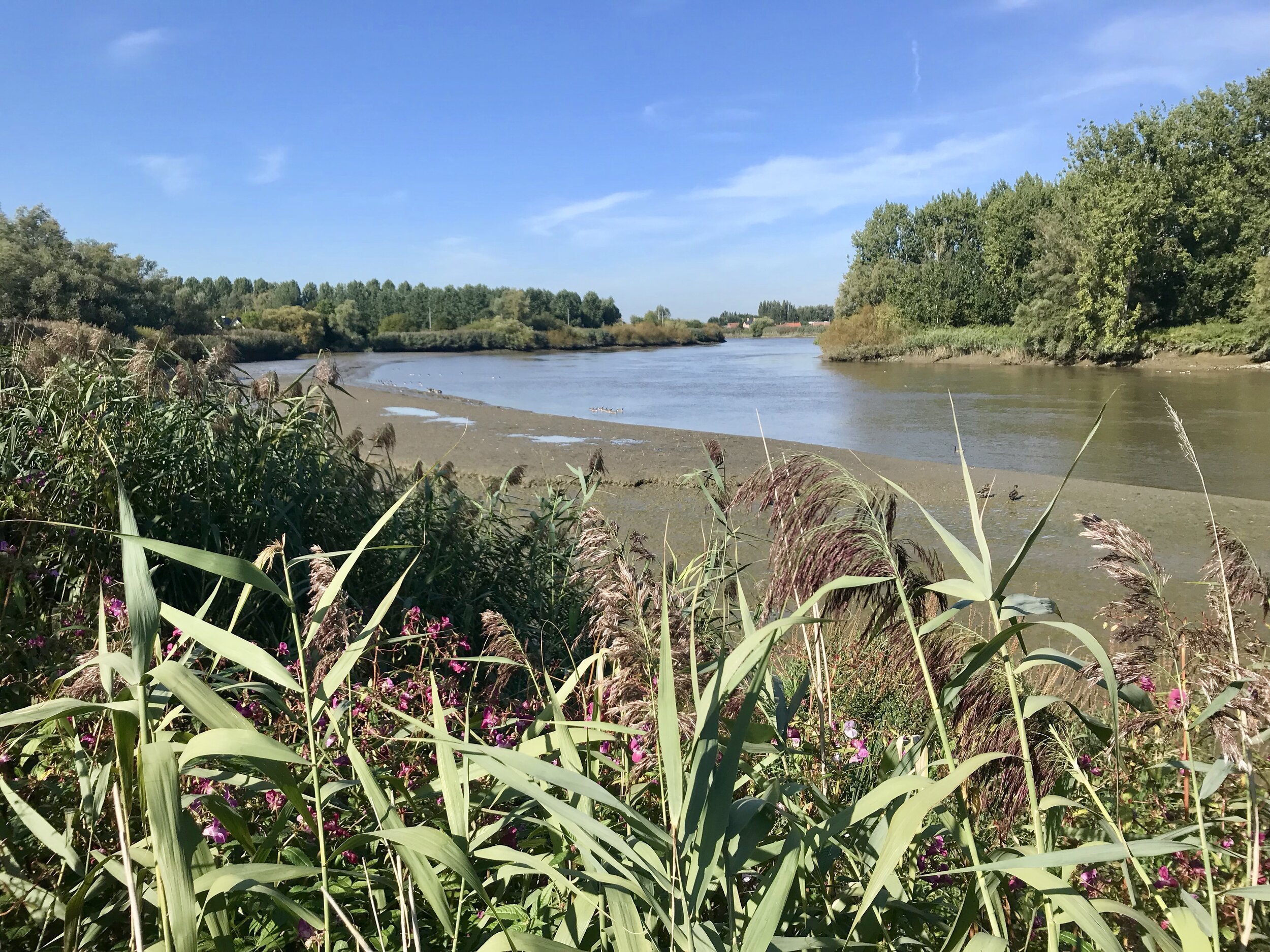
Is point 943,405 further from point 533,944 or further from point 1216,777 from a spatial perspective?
point 533,944

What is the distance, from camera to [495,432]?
16281 mm

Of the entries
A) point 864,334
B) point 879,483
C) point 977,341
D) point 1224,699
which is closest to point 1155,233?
point 977,341

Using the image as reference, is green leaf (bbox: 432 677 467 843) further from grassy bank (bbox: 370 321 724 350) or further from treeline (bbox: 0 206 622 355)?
grassy bank (bbox: 370 321 724 350)

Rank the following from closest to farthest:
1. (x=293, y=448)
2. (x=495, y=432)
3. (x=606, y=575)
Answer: (x=606, y=575) < (x=293, y=448) < (x=495, y=432)

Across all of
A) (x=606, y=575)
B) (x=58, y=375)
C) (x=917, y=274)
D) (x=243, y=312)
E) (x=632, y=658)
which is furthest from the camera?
(x=243, y=312)

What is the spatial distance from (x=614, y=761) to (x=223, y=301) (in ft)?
275

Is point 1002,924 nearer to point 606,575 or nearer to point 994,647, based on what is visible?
point 994,647

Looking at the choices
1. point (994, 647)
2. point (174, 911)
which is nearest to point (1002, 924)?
point (994, 647)

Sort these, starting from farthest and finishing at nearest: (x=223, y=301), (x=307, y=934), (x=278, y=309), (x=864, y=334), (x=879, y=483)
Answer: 1. (x=223, y=301)
2. (x=278, y=309)
3. (x=864, y=334)
4. (x=879, y=483)
5. (x=307, y=934)

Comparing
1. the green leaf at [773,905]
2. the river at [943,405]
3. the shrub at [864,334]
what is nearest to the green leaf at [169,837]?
the green leaf at [773,905]

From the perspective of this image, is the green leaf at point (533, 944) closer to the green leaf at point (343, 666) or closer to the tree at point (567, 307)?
the green leaf at point (343, 666)

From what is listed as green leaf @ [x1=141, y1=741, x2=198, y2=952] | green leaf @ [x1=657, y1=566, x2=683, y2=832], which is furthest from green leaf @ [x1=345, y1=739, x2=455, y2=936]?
green leaf @ [x1=657, y1=566, x2=683, y2=832]

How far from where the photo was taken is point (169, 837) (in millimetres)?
800

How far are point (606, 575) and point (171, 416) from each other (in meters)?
2.88
